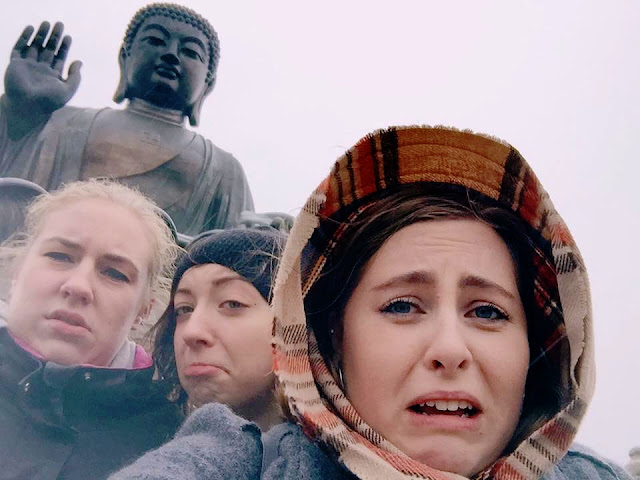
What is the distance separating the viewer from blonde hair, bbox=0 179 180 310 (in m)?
1.66

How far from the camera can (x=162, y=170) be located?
4258mm

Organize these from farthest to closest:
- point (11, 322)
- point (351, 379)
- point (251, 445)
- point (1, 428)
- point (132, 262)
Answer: point (132, 262) → point (11, 322) → point (1, 428) → point (351, 379) → point (251, 445)

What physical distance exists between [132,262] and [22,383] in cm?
36

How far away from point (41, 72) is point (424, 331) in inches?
117

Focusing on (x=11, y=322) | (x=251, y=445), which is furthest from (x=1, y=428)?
(x=251, y=445)

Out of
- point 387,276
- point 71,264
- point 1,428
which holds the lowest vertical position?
point 1,428

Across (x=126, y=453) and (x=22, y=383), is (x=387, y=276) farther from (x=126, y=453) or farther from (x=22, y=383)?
(x=22, y=383)

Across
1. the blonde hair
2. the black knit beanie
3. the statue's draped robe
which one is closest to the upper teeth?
the black knit beanie

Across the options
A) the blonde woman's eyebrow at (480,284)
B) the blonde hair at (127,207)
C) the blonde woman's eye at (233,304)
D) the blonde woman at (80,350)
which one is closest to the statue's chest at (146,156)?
the blonde hair at (127,207)

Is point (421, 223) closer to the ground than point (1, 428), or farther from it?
farther from it

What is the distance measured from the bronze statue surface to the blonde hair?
6.85ft

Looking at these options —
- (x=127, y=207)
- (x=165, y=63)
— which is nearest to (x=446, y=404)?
(x=127, y=207)

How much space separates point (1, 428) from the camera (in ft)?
4.31

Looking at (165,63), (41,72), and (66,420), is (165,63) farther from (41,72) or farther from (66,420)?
(66,420)
